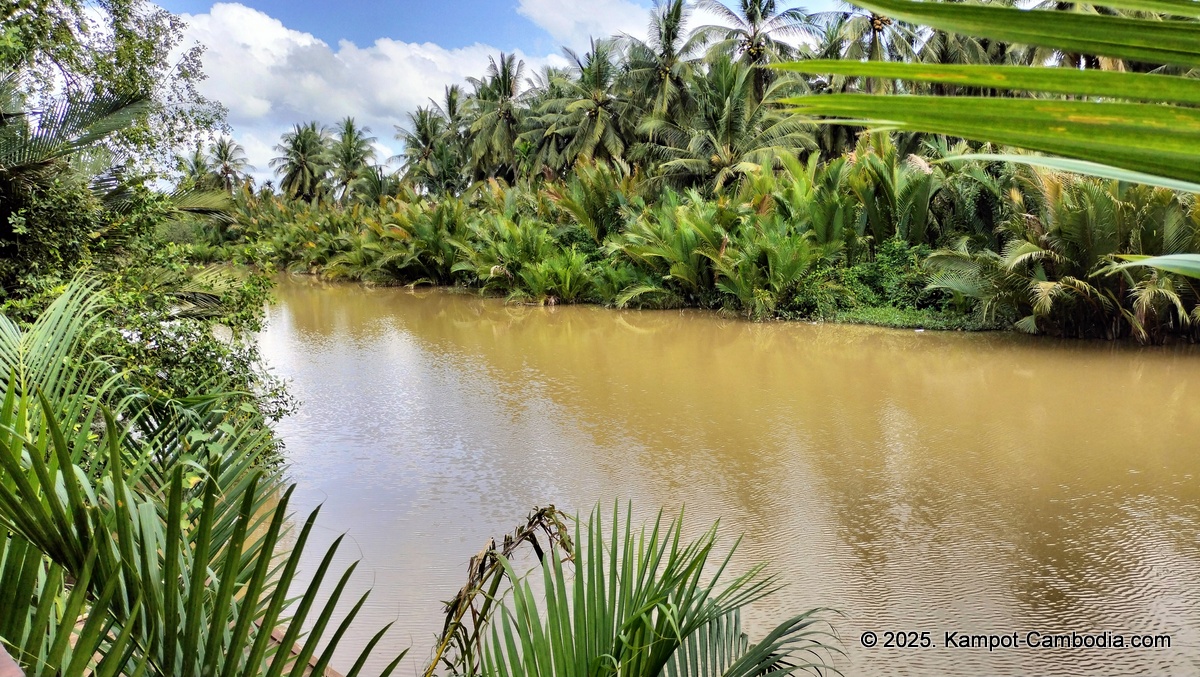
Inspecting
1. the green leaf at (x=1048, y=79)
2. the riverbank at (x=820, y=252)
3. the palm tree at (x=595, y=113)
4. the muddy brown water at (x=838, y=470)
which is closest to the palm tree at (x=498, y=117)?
the palm tree at (x=595, y=113)

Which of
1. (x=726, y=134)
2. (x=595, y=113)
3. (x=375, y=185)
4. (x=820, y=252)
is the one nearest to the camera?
(x=820, y=252)

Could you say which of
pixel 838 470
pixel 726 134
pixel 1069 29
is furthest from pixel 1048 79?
pixel 726 134

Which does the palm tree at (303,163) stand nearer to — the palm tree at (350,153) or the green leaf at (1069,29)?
the palm tree at (350,153)

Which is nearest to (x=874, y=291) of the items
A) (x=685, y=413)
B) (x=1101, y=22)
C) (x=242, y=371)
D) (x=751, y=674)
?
(x=685, y=413)

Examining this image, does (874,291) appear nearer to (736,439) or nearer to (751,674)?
(736,439)

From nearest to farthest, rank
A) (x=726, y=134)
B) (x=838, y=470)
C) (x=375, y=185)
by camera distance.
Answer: (x=838, y=470), (x=726, y=134), (x=375, y=185)

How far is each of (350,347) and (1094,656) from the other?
383 inches

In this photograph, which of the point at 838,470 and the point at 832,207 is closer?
the point at 838,470

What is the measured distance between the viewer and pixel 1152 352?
9492 millimetres

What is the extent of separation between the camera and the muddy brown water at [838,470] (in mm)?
3602

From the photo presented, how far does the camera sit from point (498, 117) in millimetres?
30062

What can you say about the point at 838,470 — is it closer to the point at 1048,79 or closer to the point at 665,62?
the point at 1048,79

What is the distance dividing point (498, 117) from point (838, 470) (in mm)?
26523

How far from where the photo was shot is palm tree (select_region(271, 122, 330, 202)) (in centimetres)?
4238
